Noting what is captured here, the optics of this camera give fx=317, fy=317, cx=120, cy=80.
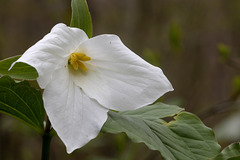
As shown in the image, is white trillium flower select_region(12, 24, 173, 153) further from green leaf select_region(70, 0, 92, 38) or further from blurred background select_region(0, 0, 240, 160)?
blurred background select_region(0, 0, 240, 160)

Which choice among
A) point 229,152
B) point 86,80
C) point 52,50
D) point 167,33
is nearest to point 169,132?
point 229,152

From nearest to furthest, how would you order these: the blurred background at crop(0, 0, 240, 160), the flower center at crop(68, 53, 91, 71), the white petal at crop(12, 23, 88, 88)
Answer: the white petal at crop(12, 23, 88, 88)
the flower center at crop(68, 53, 91, 71)
the blurred background at crop(0, 0, 240, 160)

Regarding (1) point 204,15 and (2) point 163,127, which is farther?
(1) point 204,15

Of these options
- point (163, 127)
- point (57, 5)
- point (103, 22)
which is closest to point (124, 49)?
point (163, 127)

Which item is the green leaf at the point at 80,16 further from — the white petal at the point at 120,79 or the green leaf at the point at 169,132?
the green leaf at the point at 169,132

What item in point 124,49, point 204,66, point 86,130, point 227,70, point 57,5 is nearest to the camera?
point 86,130

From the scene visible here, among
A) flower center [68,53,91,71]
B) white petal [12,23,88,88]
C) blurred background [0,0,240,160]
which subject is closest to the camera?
white petal [12,23,88,88]

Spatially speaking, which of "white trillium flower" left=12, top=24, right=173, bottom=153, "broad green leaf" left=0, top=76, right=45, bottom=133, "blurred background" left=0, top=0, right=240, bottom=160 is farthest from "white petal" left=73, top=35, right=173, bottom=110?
"blurred background" left=0, top=0, right=240, bottom=160

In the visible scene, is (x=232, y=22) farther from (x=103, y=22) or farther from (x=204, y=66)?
(x=103, y=22)
